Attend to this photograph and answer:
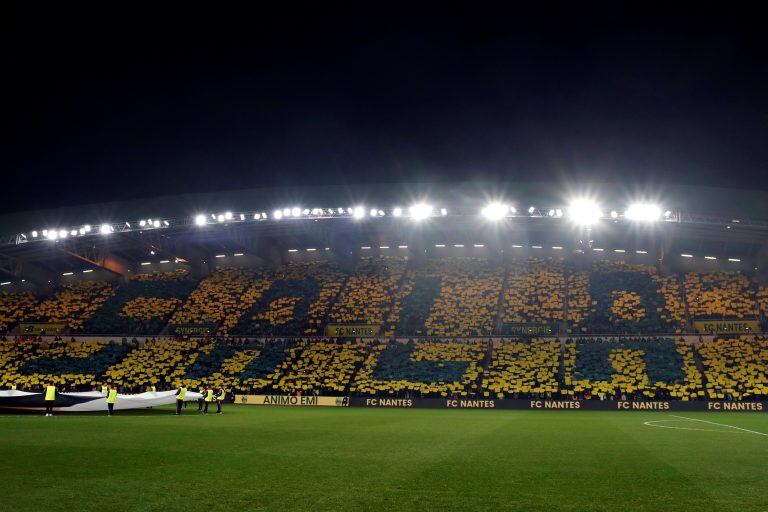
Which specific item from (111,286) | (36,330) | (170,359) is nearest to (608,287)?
(170,359)

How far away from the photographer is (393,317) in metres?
44.7

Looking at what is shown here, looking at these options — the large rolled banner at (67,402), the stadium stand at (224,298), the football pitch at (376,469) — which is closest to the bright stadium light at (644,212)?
the football pitch at (376,469)

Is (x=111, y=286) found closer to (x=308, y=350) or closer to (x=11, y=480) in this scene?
(x=308, y=350)

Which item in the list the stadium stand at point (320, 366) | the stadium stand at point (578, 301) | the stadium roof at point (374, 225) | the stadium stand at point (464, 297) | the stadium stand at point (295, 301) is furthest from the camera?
A: the stadium stand at point (295, 301)

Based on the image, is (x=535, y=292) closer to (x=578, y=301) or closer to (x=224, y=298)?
(x=578, y=301)

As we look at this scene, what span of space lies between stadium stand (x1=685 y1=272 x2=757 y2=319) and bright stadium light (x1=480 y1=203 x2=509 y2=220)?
14897mm

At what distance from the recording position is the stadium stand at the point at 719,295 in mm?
40469

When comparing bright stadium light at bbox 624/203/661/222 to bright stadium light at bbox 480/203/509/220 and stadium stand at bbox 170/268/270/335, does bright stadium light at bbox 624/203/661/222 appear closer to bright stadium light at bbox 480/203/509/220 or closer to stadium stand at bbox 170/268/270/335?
bright stadium light at bbox 480/203/509/220

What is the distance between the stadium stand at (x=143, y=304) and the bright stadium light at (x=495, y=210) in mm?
26126

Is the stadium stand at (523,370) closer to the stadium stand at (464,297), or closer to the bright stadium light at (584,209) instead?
the stadium stand at (464,297)

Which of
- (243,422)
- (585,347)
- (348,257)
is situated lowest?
(243,422)

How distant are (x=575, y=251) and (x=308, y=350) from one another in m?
23.3

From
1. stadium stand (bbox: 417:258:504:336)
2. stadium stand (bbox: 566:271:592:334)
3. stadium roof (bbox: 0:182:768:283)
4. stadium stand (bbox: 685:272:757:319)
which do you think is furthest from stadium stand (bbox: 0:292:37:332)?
stadium stand (bbox: 685:272:757:319)

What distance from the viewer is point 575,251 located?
4956 cm
